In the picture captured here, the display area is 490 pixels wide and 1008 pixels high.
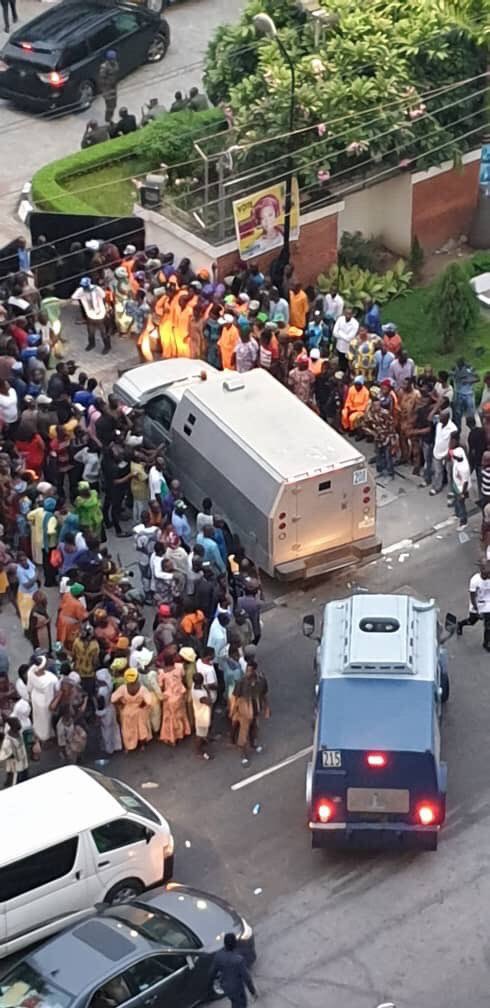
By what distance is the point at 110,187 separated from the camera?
1314 inches

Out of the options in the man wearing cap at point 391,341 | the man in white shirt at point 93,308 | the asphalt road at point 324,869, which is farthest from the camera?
the man in white shirt at point 93,308

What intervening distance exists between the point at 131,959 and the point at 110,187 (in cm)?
1847

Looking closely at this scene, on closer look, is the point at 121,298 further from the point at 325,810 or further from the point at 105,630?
the point at 325,810

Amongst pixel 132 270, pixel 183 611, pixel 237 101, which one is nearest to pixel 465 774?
pixel 183 611

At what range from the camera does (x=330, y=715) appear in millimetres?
19797

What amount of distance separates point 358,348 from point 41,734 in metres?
8.45

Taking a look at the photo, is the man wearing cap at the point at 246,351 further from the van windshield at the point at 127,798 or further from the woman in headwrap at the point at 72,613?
the van windshield at the point at 127,798

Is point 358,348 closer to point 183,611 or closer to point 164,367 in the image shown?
point 164,367

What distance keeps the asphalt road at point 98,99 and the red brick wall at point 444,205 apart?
668 cm

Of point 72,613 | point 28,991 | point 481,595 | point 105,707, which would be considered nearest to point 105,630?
point 72,613

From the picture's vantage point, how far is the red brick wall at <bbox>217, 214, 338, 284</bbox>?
30.9 m

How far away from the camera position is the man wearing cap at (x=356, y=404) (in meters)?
27.0

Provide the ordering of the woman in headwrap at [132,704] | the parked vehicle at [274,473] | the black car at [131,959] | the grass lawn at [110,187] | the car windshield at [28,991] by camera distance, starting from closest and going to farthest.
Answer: the car windshield at [28,991]
the black car at [131,959]
the woman in headwrap at [132,704]
the parked vehicle at [274,473]
the grass lawn at [110,187]

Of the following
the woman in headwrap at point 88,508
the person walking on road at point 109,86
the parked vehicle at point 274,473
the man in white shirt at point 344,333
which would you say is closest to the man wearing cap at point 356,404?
the man in white shirt at point 344,333
